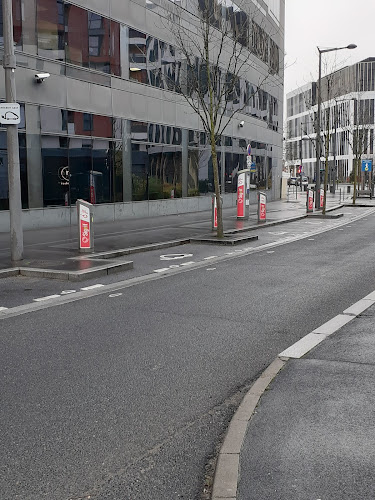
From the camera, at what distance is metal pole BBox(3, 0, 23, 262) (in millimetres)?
12469

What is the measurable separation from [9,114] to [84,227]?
334cm

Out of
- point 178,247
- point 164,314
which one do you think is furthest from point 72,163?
point 164,314

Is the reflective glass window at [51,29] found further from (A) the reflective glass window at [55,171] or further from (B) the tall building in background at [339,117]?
(B) the tall building in background at [339,117]

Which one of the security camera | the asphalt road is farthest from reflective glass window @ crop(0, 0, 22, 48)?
the asphalt road

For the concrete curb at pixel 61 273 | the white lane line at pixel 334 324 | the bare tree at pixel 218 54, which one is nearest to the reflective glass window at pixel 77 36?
the bare tree at pixel 218 54

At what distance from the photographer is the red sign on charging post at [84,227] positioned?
47.4ft

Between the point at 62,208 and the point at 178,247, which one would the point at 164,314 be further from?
the point at 62,208

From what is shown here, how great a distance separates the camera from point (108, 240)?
17578mm

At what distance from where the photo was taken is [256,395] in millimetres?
5148

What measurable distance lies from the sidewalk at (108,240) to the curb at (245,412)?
5.44 m

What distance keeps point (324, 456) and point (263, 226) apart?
19624 mm

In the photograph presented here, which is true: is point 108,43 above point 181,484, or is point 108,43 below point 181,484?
above

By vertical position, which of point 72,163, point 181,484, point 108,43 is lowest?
point 181,484

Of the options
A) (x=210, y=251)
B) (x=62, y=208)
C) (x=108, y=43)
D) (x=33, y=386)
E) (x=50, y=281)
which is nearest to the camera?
(x=33, y=386)
